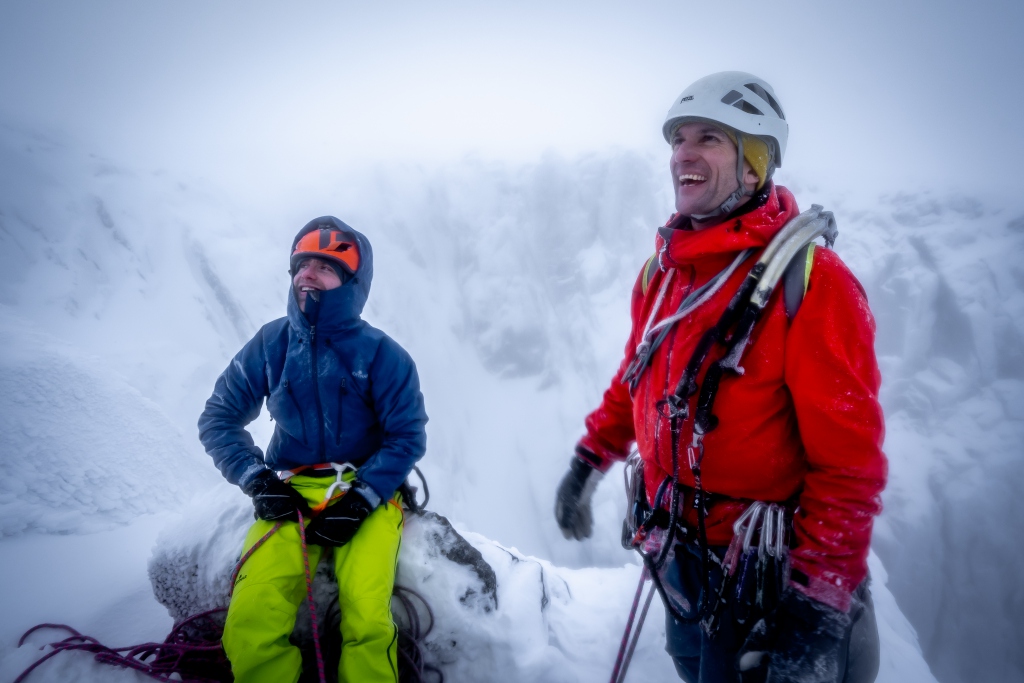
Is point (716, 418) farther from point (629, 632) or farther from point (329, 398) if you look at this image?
point (329, 398)

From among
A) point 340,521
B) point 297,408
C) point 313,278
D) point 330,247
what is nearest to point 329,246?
point 330,247

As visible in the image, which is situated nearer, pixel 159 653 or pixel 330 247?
pixel 159 653

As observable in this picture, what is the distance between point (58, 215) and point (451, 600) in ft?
64.5

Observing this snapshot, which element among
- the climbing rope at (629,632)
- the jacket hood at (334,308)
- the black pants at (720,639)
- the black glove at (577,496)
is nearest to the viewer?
the black pants at (720,639)

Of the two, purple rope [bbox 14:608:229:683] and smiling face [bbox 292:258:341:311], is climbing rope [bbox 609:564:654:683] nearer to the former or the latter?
purple rope [bbox 14:608:229:683]

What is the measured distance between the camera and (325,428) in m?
2.43

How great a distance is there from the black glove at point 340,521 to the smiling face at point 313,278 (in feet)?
3.84

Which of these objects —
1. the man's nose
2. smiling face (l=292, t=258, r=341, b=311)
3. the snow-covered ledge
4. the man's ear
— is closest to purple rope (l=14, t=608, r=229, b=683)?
the snow-covered ledge

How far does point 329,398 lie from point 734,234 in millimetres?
2267

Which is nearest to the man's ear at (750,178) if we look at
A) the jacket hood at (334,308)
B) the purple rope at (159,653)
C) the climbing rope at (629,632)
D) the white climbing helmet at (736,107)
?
the white climbing helmet at (736,107)

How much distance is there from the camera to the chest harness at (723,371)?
1.29m

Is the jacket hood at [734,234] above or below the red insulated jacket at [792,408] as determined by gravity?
above

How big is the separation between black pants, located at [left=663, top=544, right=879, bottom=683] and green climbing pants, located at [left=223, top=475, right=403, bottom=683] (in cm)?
138

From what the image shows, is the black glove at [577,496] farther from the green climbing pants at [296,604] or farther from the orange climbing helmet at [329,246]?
the orange climbing helmet at [329,246]
